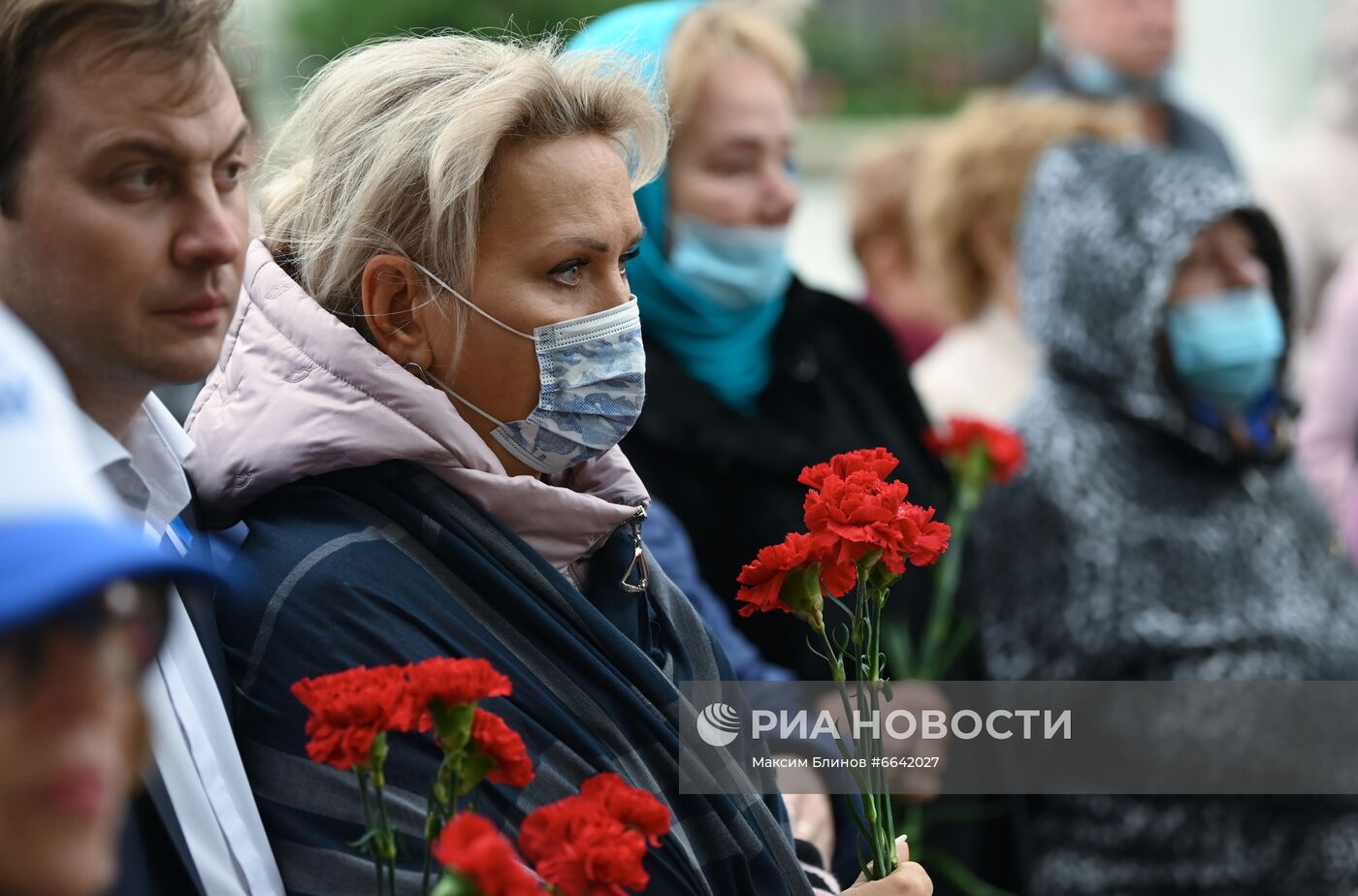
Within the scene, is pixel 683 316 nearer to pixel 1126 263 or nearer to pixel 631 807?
pixel 1126 263

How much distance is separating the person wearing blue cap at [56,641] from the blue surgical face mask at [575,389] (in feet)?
3.66

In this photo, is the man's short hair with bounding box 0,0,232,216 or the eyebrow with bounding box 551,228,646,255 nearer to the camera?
the man's short hair with bounding box 0,0,232,216

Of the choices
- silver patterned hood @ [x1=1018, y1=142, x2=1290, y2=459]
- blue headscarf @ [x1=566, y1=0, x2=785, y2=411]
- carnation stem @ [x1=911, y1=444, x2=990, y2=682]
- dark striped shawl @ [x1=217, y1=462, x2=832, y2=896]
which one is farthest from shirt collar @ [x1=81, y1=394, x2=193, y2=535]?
silver patterned hood @ [x1=1018, y1=142, x2=1290, y2=459]

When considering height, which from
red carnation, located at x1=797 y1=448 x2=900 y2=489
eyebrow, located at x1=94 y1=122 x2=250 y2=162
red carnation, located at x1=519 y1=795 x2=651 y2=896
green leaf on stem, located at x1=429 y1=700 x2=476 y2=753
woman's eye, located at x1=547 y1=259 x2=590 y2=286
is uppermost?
eyebrow, located at x1=94 y1=122 x2=250 y2=162

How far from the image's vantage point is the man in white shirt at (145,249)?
1.67 meters

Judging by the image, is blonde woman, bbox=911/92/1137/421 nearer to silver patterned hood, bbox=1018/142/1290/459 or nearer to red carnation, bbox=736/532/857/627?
silver patterned hood, bbox=1018/142/1290/459

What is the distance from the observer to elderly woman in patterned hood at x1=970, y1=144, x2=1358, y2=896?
12.4 ft

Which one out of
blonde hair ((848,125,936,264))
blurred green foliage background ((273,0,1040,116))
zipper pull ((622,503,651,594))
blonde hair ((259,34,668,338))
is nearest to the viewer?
blonde hair ((259,34,668,338))

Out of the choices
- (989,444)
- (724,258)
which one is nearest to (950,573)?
(989,444)

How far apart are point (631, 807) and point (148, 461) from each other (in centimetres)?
79

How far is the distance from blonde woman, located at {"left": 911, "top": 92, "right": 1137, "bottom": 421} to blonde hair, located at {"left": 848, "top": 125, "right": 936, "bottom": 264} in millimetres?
845

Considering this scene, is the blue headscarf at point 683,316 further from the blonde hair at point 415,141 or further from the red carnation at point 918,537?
the red carnation at point 918,537

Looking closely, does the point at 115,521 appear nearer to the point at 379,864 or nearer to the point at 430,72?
the point at 379,864

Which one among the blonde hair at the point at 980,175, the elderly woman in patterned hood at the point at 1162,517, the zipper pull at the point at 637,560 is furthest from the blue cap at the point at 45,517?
the blonde hair at the point at 980,175
